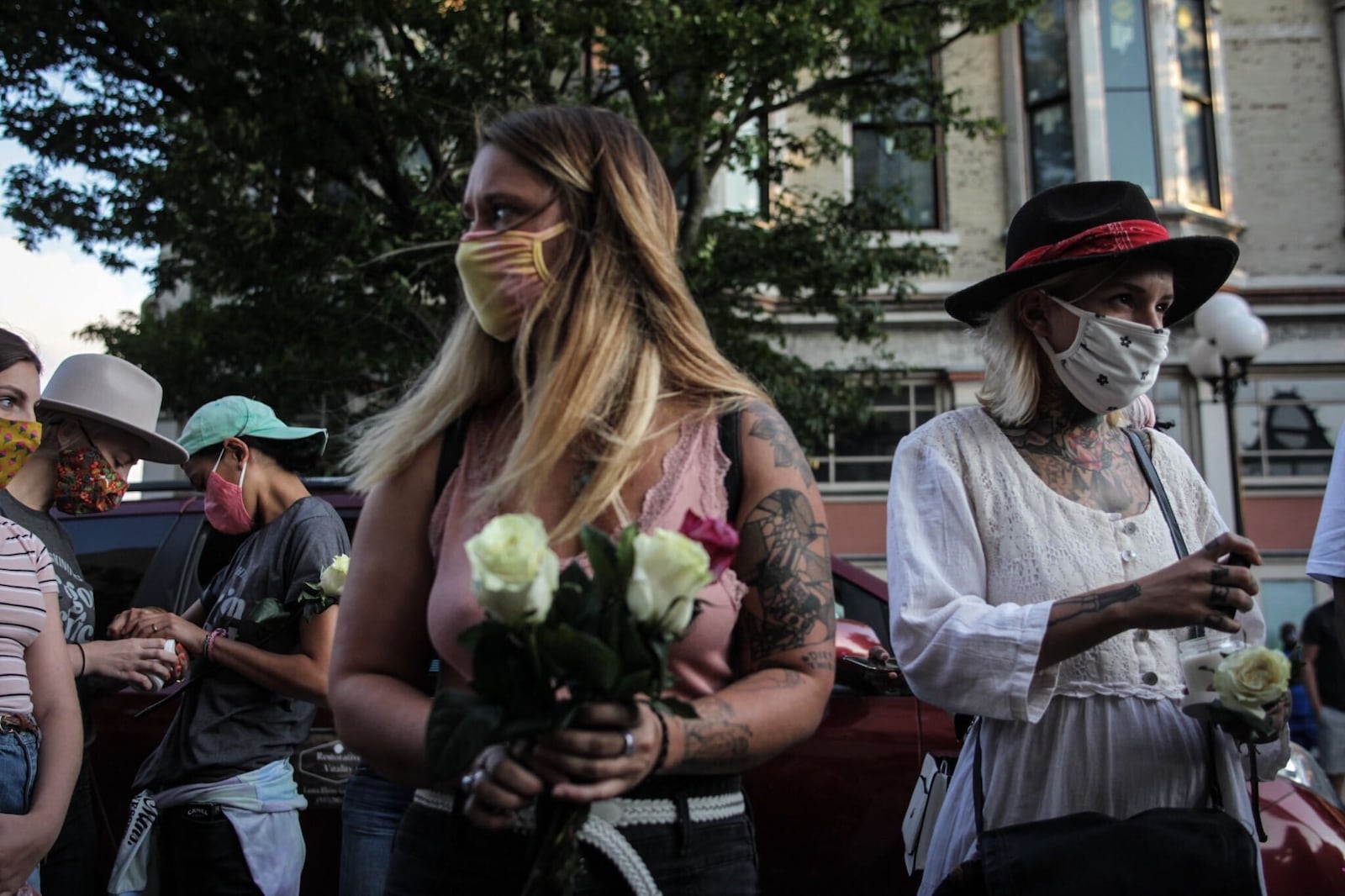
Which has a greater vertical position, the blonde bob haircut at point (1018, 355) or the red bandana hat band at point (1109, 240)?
the red bandana hat band at point (1109, 240)

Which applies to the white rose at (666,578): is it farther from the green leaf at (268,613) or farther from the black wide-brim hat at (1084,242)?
the green leaf at (268,613)

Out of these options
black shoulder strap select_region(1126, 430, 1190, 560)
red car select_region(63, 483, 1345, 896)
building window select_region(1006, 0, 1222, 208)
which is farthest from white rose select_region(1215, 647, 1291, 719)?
building window select_region(1006, 0, 1222, 208)

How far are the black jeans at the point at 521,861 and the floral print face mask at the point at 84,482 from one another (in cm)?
232

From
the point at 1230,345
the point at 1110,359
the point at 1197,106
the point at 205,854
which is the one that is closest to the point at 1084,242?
the point at 1110,359

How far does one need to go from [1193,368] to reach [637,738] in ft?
33.8

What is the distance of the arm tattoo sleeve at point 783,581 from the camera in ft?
5.60

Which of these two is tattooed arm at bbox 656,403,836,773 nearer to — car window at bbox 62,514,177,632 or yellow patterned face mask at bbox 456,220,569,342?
yellow patterned face mask at bbox 456,220,569,342

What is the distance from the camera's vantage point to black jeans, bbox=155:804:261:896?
3156mm

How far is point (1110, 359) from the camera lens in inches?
95.0

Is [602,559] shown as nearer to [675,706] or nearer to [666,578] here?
[666,578]

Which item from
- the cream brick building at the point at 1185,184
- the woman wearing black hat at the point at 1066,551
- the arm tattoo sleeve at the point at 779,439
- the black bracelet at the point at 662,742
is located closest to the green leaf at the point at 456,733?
the black bracelet at the point at 662,742

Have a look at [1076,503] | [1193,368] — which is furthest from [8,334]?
[1193,368]

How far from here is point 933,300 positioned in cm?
1405

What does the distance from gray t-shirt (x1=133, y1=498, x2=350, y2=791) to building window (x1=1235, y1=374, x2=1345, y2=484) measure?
535 inches
